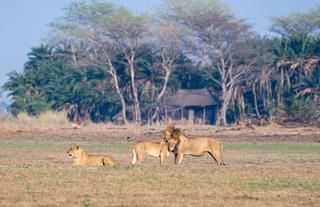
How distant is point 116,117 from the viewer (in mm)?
70688

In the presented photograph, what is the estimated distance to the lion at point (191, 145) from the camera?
82.7ft

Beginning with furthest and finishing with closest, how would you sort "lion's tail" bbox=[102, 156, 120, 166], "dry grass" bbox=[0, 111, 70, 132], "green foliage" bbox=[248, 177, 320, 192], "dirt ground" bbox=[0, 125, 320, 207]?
"dry grass" bbox=[0, 111, 70, 132], "lion's tail" bbox=[102, 156, 120, 166], "green foliage" bbox=[248, 177, 320, 192], "dirt ground" bbox=[0, 125, 320, 207]

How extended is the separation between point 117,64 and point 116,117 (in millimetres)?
3638

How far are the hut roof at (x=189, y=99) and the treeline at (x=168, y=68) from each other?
0.47 meters

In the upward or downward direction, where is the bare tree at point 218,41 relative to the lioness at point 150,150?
upward

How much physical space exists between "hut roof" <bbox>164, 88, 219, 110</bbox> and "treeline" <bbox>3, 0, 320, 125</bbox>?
47 centimetres

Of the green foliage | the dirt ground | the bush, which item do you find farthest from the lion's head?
the bush

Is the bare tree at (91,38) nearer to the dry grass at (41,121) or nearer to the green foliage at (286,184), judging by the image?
the dry grass at (41,121)

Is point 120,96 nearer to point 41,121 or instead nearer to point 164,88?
point 164,88

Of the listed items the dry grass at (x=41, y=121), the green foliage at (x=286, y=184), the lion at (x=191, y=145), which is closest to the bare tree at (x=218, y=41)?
the dry grass at (x=41, y=121)

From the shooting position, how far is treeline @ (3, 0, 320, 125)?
219ft

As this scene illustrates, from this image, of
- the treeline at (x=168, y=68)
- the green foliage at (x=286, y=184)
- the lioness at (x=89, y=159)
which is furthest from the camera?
the treeline at (x=168, y=68)

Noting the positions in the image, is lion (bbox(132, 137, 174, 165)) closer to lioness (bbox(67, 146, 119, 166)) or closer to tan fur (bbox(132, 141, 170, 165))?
tan fur (bbox(132, 141, 170, 165))

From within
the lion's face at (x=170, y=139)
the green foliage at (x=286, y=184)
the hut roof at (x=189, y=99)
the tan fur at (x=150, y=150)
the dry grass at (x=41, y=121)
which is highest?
the hut roof at (x=189, y=99)
